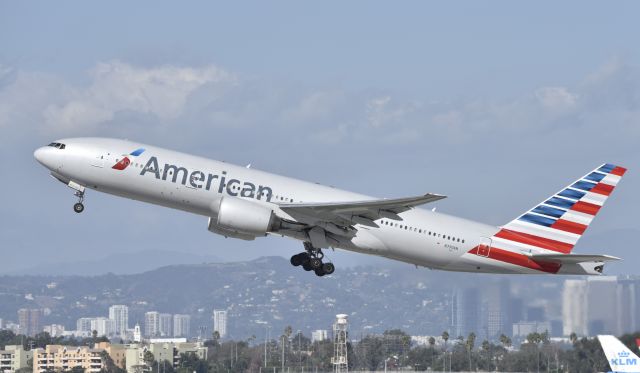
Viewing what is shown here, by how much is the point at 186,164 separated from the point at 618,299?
1171 inches

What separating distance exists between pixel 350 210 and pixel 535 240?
8710 millimetres

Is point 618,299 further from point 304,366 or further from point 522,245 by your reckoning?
point 304,366

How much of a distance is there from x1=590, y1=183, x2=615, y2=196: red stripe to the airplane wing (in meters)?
10.2

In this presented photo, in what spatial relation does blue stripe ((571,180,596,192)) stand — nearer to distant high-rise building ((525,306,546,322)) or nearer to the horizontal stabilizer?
the horizontal stabilizer

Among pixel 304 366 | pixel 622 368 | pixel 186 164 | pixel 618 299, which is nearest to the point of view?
pixel 186 164

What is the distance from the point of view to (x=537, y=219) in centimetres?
5134

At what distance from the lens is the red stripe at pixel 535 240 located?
166 feet

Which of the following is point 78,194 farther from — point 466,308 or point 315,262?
point 466,308

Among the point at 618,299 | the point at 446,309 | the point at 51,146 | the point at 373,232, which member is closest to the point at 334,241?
the point at 373,232

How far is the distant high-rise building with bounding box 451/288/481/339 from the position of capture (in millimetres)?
71544

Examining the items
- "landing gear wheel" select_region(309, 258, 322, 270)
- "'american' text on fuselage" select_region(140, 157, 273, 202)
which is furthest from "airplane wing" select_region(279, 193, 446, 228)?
"landing gear wheel" select_region(309, 258, 322, 270)

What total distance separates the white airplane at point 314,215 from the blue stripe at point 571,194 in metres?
0.62

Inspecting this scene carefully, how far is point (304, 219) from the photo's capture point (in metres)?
48.8

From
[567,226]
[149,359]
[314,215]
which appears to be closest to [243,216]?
[314,215]
